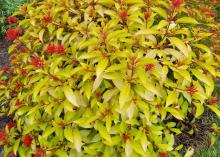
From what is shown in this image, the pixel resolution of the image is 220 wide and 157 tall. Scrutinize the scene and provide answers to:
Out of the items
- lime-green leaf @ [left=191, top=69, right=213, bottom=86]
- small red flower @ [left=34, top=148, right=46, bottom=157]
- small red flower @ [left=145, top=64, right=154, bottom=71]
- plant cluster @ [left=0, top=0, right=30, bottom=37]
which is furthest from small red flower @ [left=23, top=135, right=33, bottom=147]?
plant cluster @ [left=0, top=0, right=30, bottom=37]

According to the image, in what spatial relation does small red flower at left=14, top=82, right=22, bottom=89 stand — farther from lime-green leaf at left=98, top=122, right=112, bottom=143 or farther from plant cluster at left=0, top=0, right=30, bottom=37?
plant cluster at left=0, top=0, right=30, bottom=37

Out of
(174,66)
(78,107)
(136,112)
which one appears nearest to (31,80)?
(78,107)

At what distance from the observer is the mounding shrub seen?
296 cm

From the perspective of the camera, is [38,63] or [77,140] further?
[77,140]

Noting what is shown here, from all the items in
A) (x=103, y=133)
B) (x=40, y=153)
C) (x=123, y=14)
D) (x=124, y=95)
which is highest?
(x=123, y=14)

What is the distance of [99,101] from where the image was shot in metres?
3.15

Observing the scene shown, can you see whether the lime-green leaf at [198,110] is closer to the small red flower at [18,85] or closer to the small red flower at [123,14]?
the small red flower at [123,14]

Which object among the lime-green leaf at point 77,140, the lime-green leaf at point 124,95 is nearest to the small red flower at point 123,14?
the lime-green leaf at point 124,95

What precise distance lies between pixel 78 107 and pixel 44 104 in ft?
0.99

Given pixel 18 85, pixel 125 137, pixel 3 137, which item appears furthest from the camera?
pixel 18 85

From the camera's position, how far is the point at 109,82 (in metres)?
3.14

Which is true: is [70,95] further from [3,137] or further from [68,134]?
[3,137]

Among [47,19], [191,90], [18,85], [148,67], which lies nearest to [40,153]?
[18,85]

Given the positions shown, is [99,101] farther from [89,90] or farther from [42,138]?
[42,138]
